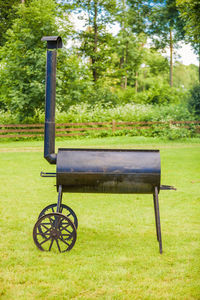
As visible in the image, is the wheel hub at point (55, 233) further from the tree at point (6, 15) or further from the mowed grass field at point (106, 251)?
the tree at point (6, 15)

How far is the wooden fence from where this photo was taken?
23.0 m

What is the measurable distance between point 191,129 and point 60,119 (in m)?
8.59

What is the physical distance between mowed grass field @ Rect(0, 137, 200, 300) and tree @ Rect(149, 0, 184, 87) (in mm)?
29192

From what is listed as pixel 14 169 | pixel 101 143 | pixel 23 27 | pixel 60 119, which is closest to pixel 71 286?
pixel 14 169

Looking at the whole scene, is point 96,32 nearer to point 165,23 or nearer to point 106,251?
point 165,23

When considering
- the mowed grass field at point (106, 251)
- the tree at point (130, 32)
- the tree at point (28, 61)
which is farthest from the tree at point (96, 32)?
the mowed grass field at point (106, 251)

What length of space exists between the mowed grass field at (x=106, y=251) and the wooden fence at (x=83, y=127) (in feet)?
45.5

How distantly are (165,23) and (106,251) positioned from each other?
36.5m

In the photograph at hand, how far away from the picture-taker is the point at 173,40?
41.9 metres

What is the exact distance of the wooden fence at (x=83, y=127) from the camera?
23.0m

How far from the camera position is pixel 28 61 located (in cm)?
2475

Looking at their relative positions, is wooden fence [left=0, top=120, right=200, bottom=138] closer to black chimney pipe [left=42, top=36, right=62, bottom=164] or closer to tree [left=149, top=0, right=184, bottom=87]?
tree [left=149, top=0, right=184, bottom=87]

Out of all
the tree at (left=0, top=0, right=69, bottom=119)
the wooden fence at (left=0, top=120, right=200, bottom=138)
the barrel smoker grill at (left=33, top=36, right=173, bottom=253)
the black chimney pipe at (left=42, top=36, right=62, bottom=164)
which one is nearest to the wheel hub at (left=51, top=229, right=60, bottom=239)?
the barrel smoker grill at (left=33, top=36, right=173, bottom=253)

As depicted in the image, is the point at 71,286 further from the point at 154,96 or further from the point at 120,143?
the point at 154,96
